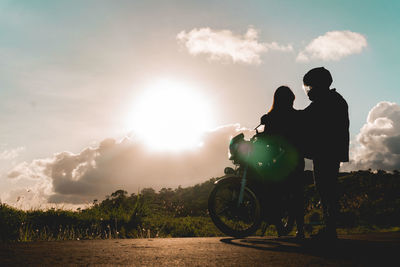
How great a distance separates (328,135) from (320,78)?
2.64 ft

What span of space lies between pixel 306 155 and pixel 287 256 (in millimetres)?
2121

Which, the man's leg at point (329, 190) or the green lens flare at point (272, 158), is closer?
the man's leg at point (329, 190)

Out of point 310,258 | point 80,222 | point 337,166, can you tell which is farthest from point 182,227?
point 310,258

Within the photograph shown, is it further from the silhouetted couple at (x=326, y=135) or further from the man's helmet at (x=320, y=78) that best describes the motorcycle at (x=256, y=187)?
the man's helmet at (x=320, y=78)

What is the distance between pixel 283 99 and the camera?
5750 mm

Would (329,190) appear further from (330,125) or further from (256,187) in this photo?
(256,187)

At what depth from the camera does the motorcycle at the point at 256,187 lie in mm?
5531

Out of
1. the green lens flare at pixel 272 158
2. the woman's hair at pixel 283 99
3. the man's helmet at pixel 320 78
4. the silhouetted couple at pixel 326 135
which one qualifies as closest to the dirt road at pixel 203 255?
the silhouetted couple at pixel 326 135

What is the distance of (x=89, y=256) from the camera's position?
3.42 meters

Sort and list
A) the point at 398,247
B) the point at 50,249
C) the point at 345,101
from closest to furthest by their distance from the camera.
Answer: the point at 50,249
the point at 398,247
the point at 345,101

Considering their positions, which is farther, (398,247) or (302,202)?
(302,202)

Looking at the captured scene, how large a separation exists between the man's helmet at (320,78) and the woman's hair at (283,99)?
941 millimetres

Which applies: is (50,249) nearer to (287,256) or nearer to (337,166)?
(287,256)

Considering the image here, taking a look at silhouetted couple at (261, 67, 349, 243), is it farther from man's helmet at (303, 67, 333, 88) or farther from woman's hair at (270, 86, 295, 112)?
woman's hair at (270, 86, 295, 112)
